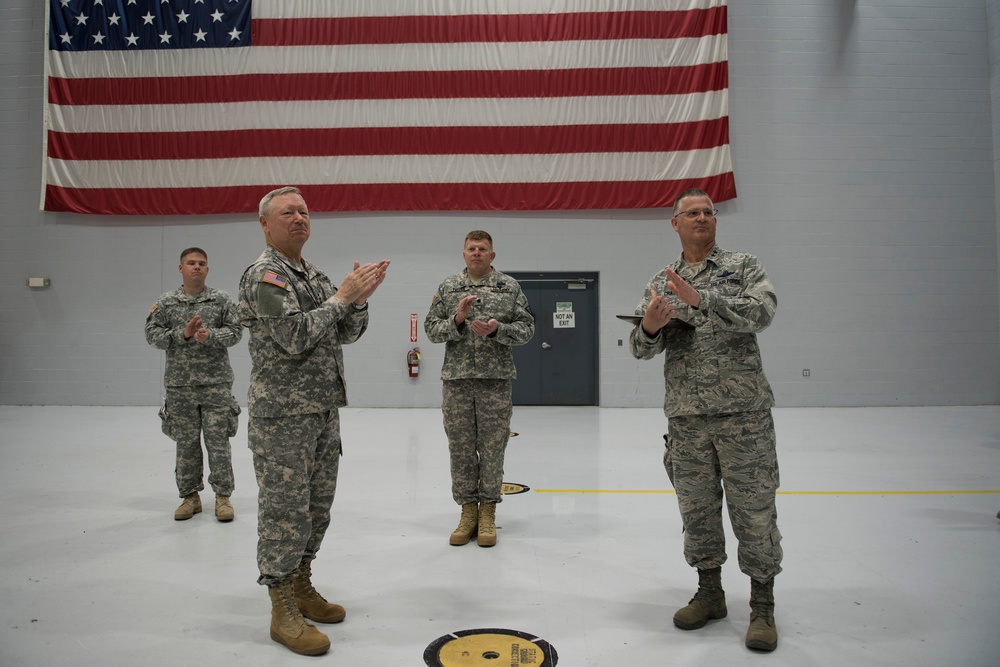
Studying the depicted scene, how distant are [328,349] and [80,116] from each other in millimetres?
9232

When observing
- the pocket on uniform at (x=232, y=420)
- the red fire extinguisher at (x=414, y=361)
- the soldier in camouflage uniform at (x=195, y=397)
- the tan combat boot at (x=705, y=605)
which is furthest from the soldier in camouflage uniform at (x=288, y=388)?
the red fire extinguisher at (x=414, y=361)

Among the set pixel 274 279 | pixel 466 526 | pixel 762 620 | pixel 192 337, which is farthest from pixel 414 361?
pixel 762 620

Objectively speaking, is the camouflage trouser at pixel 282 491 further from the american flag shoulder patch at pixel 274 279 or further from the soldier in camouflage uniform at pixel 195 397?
the soldier in camouflage uniform at pixel 195 397

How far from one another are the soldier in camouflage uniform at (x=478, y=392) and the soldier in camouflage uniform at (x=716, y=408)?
1.23m

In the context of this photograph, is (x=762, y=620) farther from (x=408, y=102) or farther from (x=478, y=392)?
(x=408, y=102)

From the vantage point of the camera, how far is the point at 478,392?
3854mm

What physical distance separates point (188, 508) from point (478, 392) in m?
2.00

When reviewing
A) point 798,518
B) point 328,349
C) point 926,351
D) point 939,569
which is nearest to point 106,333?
point 328,349

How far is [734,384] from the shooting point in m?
2.56

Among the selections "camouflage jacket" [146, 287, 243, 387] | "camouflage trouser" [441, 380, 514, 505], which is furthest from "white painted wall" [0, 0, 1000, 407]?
"camouflage trouser" [441, 380, 514, 505]

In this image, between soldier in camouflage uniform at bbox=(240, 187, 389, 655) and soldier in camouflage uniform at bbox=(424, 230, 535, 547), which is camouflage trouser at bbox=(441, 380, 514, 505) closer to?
soldier in camouflage uniform at bbox=(424, 230, 535, 547)

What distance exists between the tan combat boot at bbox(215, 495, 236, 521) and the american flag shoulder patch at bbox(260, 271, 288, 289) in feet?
7.42

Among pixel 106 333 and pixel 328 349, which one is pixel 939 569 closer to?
pixel 328 349

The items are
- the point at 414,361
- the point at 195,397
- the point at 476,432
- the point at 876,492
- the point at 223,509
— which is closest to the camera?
the point at 476,432
